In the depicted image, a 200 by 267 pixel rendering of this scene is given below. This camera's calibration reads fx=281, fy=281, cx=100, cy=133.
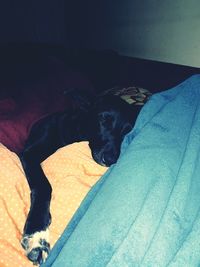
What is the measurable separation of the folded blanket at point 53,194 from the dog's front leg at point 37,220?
0.02 metres

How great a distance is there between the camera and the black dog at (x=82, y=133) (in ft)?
4.87

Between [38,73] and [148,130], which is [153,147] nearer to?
[148,130]

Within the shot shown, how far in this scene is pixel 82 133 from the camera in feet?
6.57

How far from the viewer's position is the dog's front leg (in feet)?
3.46

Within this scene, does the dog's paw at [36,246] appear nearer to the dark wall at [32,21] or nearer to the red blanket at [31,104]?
the red blanket at [31,104]

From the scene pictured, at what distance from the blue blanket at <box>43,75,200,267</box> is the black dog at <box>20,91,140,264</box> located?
38 cm

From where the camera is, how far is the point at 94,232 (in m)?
0.87

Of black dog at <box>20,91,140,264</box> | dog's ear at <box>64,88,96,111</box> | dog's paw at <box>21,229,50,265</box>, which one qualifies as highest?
dog's ear at <box>64,88,96,111</box>

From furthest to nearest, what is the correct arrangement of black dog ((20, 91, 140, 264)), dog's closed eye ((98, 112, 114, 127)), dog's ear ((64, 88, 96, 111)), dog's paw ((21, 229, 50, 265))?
dog's ear ((64, 88, 96, 111)) → dog's closed eye ((98, 112, 114, 127)) → black dog ((20, 91, 140, 264)) → dog's paw ((21, 229, 50, 265))

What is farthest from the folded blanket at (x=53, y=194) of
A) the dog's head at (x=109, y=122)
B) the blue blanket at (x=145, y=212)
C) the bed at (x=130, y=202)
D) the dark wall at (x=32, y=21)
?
the dark wall at (x=32, y=21)

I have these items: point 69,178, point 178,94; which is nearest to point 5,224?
point 69,178

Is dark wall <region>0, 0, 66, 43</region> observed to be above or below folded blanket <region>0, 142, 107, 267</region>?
above

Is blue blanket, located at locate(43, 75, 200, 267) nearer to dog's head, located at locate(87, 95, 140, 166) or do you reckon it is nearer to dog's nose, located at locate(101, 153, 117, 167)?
dog's nose, located at locate(101, 153, 117, 167)

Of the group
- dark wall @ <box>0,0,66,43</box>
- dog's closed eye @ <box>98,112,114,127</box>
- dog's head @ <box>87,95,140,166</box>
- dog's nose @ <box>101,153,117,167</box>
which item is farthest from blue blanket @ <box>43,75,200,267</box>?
dark wall @ <box>0,0,66,43</box>
